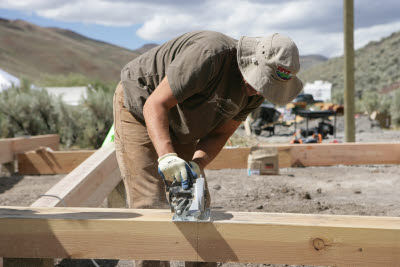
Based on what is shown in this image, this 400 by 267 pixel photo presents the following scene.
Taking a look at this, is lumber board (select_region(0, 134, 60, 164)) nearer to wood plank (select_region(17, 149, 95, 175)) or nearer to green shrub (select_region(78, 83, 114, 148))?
wood plank (select_region(17, 149, 95, 175))

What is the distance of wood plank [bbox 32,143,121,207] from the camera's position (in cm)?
267

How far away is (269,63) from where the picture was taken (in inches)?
75.7

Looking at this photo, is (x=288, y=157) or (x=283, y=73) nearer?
(x=283, y=73)

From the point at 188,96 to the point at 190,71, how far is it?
137 millimetres

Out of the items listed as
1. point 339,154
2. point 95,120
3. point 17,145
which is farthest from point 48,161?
point 339,154

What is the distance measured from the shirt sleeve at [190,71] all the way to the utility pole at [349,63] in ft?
15.4

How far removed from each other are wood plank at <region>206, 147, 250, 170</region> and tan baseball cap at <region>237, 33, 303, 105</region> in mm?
3337

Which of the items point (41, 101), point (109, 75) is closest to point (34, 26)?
point (109, 75)

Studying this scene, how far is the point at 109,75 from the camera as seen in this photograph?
351ft

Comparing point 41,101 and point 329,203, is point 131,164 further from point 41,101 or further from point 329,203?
point 41,101

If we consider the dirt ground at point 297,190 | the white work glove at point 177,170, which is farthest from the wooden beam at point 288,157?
the white work glove at point 177,170

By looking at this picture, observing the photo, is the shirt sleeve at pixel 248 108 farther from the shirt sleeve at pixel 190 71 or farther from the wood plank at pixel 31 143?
the wood plank at pixel 31 143

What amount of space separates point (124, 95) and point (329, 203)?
254 centimetres

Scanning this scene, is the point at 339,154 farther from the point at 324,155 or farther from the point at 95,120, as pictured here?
the point at 95,120
